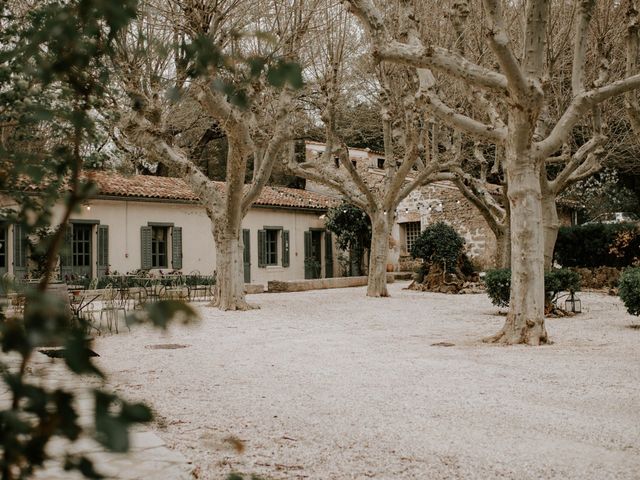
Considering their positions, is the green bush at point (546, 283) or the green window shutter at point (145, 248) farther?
the green window shutter at point (145, 248)

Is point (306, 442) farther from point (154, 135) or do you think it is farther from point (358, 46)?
point (358, 46)

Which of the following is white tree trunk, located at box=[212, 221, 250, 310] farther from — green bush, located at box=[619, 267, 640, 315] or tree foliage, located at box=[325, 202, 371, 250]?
tree foliage, located at box=[325, 202, 371, 250]

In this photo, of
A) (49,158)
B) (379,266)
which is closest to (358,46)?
(379,266)

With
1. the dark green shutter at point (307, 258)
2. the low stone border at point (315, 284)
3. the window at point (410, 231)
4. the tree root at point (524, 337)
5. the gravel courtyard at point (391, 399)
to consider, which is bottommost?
the gravel courtyard at point (391, 399)

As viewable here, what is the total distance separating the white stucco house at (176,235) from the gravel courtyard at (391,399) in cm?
998

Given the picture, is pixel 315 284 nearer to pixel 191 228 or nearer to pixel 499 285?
pixel 191 228

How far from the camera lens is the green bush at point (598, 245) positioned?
19.5m

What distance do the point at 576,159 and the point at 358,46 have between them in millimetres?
6645

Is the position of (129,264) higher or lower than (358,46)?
lower

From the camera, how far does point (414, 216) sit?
26500 mm

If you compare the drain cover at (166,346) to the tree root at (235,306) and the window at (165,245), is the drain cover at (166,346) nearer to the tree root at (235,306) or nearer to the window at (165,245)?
the tree root at (235,306)

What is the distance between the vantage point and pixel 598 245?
20500 mm

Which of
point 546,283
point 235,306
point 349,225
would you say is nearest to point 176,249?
point 349,225

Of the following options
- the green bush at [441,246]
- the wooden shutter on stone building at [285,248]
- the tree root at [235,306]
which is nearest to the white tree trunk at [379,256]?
the green bush at [441,246]
